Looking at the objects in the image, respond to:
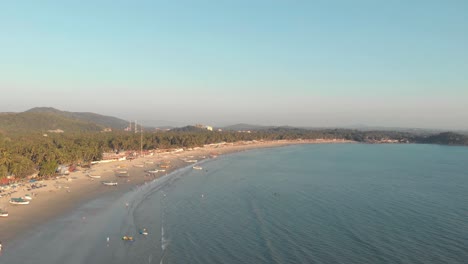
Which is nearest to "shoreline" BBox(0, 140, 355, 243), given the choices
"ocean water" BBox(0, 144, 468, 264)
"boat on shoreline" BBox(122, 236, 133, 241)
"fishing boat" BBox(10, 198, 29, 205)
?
"fishing boat" BBox(10, 198, 29, 205)

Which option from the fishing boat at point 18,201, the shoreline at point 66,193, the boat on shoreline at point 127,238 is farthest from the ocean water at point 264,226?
the fishing boat at point 18,201

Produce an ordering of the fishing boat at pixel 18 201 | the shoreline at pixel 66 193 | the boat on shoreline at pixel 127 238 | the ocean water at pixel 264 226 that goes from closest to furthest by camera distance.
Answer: the ocean water at pixel 264 226, the boat on shoreline at pixel 127 238, the shoreline at pixel 66 193, the fishing boat at pixel 18 201

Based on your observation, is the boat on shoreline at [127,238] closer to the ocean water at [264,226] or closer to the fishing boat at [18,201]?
the ocean water at [264,226]

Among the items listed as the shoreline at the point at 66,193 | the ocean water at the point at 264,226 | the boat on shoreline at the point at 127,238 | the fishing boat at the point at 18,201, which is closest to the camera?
the ocean water at the point at 264,226

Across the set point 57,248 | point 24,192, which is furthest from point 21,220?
point 24,192

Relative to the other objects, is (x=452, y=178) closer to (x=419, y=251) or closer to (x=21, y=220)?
(x=419, y=251)

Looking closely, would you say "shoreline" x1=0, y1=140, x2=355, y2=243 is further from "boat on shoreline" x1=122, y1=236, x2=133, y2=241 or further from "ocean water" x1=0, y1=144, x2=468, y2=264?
"boat on shoreline" x1=122, y1=236, x2=133, y2=241

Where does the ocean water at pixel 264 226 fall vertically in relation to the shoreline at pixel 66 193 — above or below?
below

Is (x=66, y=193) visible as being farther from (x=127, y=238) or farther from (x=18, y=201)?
(x=127, y=238)

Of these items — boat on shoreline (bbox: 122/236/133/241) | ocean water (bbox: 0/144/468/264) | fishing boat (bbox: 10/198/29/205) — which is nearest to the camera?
ocean water (bbox: 0/144/468/264)
